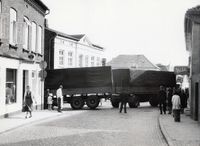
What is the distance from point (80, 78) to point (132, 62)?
59.4 meters

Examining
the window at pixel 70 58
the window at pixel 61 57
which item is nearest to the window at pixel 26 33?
the window at pixel 61 57

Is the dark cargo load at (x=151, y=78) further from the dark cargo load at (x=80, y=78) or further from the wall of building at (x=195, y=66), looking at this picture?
the wall of building at (x=195, y=66)

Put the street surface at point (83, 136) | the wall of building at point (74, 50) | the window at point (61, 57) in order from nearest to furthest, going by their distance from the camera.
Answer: the street surface at point (83, 136) < the wall of building at point (74, 50) < the window at point (61, 57)

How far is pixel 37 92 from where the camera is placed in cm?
2528

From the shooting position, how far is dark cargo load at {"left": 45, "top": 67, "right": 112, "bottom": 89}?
26.0 metres

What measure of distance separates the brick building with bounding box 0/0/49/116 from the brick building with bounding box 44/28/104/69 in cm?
890

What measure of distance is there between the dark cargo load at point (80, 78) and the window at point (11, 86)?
594 centimetres

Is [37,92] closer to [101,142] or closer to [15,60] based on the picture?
[15,60]

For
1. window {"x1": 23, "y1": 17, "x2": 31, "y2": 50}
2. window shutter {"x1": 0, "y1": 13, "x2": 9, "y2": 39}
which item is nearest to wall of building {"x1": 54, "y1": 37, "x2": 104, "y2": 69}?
window {"x1": 23, "y1": 17, "x2": 31, "y2": 50}

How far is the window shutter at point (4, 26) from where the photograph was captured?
57.0 feet

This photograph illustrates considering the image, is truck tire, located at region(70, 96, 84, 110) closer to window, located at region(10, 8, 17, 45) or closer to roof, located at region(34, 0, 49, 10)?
roof, located at region(34, 0, 49, 10)

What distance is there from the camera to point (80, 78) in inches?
1032

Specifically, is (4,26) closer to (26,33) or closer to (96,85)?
(26,33)

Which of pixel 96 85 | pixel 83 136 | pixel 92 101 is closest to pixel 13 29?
pixel 96 85
